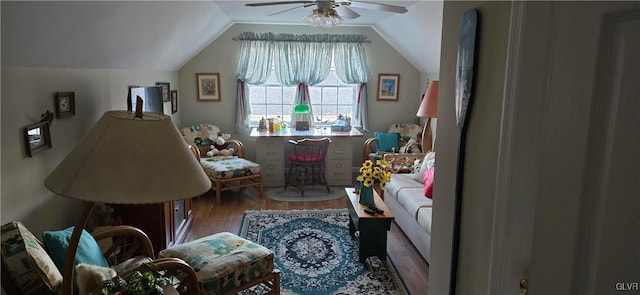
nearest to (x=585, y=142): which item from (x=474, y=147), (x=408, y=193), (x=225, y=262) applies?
(x=474, y=147)

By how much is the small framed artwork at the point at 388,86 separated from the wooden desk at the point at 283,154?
88 cm

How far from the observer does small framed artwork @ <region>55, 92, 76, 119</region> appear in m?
2.35

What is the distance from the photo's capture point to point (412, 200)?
3445 millimetres

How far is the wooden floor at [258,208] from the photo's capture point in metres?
3.07

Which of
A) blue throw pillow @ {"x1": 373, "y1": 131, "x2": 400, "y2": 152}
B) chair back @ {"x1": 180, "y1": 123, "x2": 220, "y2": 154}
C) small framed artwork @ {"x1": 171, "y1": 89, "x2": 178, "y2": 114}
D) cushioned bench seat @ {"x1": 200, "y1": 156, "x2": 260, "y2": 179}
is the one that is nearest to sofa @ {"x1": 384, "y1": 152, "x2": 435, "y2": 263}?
blue throw pillow @ {"x1": 373, "y1": 131, "x2": 400, "y2": 152}

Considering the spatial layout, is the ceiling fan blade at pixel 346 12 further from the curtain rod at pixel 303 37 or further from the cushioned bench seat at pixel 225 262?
the curtain rod at pixel 303 37

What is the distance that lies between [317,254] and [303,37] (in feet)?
11.1

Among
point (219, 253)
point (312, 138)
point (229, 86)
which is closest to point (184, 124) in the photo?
point (229, 86)

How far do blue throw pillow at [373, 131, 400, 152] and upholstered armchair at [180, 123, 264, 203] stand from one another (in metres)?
1.84

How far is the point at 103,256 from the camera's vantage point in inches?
80.9

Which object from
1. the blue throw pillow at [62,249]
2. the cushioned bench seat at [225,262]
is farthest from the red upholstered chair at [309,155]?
the blue throw pillow at [62,249]

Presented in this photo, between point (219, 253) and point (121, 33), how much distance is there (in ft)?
5.33

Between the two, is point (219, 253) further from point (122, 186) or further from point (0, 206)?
point (122, 186)

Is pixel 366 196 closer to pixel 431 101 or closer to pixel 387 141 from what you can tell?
pixel 431 101
